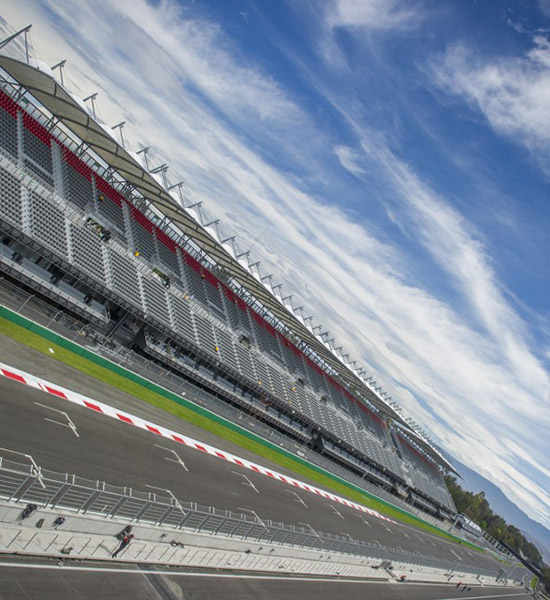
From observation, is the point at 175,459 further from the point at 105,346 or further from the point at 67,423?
the point at 105,346

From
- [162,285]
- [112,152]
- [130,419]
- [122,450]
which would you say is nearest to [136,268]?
[162,285]

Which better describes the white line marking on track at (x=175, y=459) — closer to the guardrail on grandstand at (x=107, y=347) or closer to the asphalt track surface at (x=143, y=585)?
the asphalt track surface at (x=143, y=585)

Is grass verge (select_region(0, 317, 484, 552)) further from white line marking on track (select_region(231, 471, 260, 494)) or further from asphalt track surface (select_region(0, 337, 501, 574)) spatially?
white line marking on track (select_region(231, 471, 260, 494))

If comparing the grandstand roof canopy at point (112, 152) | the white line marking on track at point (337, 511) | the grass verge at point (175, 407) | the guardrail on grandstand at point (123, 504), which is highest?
the grandstand roof canopy at point (112, 152)

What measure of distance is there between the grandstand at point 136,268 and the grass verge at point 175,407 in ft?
17.8

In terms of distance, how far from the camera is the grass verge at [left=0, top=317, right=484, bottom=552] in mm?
23281

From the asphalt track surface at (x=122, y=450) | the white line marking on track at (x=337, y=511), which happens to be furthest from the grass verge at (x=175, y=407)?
the white line marking on track at (x=337, y=511)

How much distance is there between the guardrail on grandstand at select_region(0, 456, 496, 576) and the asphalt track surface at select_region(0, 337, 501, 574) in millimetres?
785

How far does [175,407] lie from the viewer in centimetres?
3066

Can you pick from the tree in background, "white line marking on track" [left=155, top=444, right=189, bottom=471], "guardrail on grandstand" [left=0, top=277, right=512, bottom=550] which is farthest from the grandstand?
the tree in background

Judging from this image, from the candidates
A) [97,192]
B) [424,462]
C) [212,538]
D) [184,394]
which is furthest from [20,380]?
[424,462]

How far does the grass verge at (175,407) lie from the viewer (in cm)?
2328

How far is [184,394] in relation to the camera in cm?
3306

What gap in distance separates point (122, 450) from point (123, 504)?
232 inches
